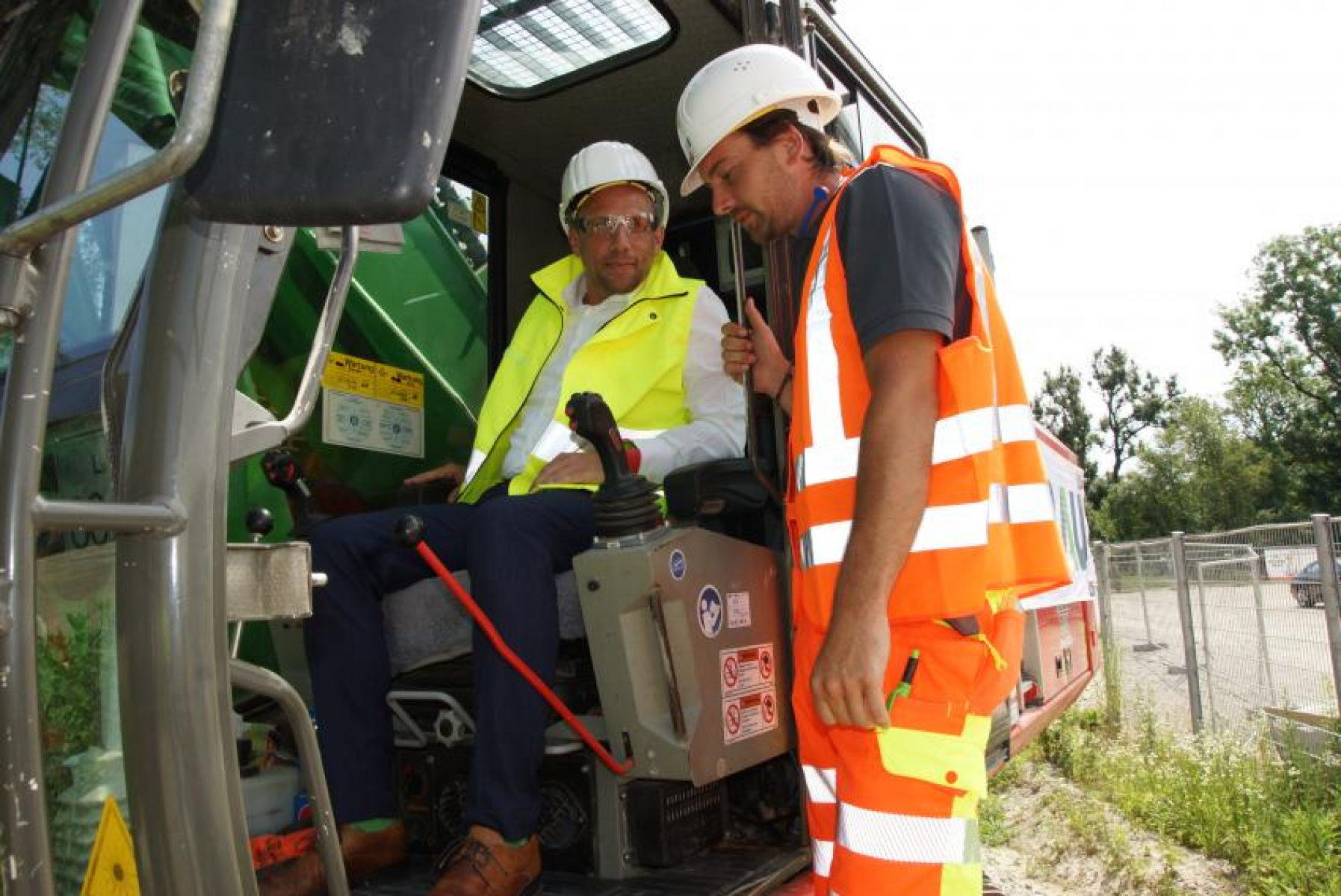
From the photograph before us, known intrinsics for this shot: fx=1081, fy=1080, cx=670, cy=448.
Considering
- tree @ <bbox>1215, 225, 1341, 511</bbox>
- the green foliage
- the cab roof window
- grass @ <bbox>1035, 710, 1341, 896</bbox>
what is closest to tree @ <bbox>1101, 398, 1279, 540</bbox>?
tree @ <bbox>1215, 225, 1341, 511</bbox>

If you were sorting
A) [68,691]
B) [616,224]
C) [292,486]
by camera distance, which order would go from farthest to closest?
1. [616,224]
2. [292,486]
3. [68,691]

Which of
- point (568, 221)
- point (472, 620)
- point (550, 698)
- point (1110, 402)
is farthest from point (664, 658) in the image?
point (1110, 402)

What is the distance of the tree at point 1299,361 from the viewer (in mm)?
45938

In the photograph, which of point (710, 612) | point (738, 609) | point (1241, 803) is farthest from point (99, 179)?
point (1241, 803)

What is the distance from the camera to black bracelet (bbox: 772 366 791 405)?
2.36m

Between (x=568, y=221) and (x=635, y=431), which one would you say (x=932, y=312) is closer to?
(x=635, y=431)

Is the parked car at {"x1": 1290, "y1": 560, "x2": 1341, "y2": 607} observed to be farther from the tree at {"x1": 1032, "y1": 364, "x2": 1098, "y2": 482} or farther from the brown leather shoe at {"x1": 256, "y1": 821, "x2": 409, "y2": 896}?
the tree at {"x1": 1032, "y1": 364, "x2": 1098, "y2": 482}

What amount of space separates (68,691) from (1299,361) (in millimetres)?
54104

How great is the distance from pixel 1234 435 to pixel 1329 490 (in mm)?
7167

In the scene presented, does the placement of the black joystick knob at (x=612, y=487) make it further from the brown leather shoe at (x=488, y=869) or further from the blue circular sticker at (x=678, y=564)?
the brown leather shoe at (x=488, y=869)

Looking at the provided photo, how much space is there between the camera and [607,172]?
3.00m

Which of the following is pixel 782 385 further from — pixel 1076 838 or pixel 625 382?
pixel 1076 838

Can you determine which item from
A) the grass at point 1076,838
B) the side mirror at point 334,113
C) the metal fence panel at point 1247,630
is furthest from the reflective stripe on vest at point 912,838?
the metal fence panel at point 1247,630

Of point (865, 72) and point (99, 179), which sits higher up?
point (865, 72)
